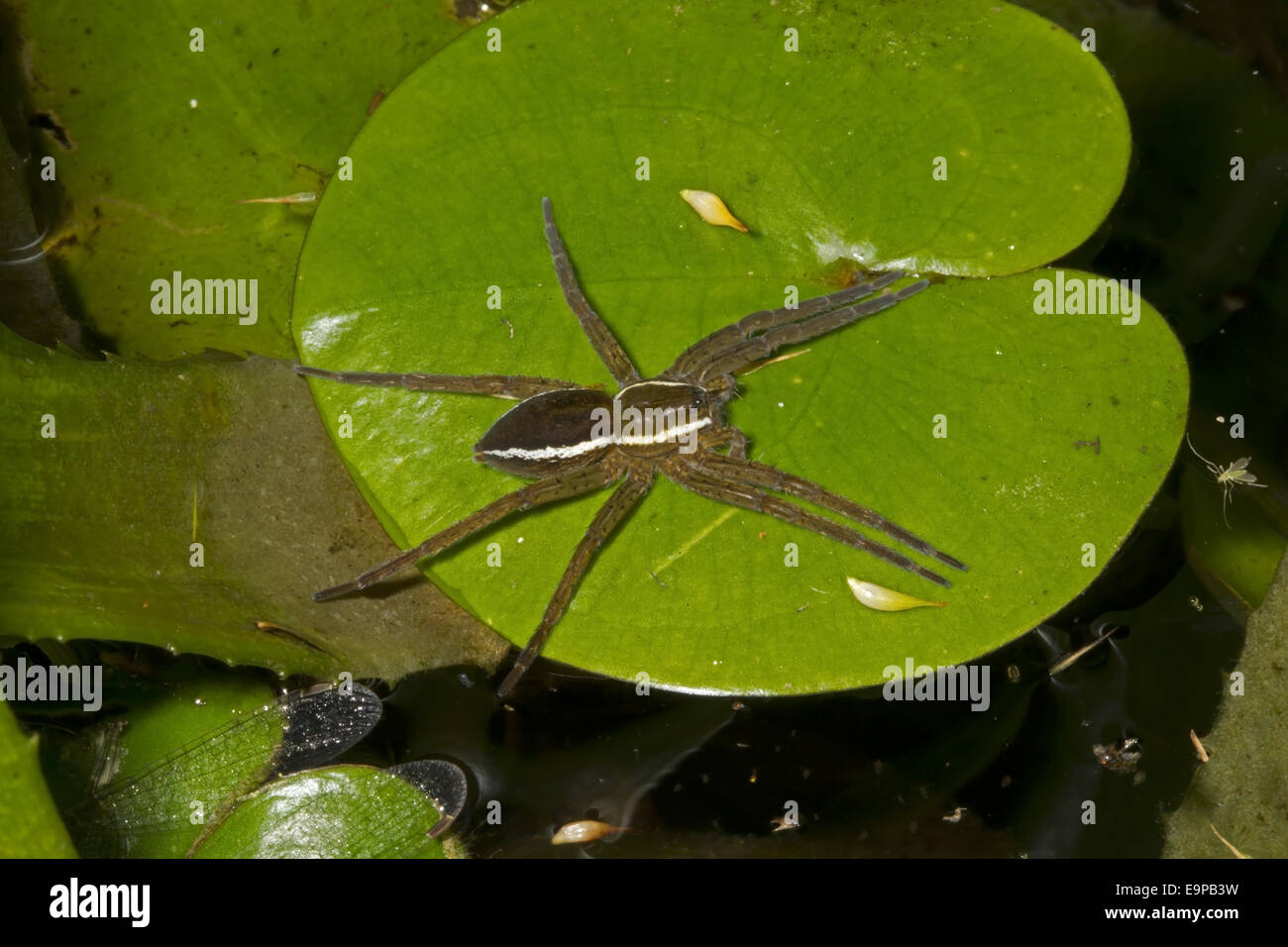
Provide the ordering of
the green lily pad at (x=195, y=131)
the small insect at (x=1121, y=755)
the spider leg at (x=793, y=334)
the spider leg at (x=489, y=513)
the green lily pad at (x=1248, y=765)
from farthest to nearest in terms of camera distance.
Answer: the green lily pad at (x=195, y=131) < the small insect at (x=1121, y=755) < the green lily pad at (x=1248, y=765) < the spider leg at (x=489, y=513) < the spider leg at (x=793, y=334)

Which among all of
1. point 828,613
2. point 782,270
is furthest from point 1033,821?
point 782,270

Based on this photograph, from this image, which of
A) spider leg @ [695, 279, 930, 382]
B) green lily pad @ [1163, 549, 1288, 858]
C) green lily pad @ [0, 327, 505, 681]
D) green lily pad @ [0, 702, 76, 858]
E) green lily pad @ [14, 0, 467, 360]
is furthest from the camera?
green lily pad @ [14, 0, 467, 360]

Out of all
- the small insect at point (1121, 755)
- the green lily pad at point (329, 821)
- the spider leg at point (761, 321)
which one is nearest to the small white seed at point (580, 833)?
the green lily pad at point (329, 821)

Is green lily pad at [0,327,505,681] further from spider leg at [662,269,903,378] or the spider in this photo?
spider leg at [662,269,903,378]

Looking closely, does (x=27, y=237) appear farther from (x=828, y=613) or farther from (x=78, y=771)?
(x=828, y=613)

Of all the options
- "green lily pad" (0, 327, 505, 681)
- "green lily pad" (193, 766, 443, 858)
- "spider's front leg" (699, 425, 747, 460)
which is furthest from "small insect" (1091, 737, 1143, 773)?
"green lily pad" (193, 766, 443, 858)

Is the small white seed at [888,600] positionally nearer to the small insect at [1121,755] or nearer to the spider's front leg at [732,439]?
the spider's front leg at [732,439]
